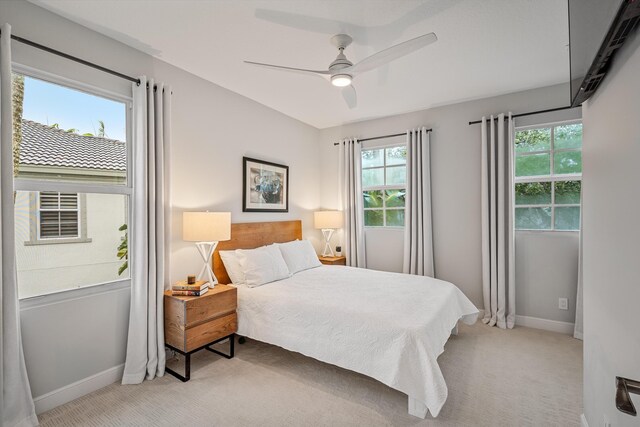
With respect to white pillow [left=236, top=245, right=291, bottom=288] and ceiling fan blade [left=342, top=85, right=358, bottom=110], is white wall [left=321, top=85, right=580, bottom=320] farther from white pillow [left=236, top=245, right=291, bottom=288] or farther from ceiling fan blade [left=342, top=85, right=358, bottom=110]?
white pillow [left=236, top=245, right=291, bottom=288]

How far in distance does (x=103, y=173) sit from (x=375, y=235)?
3470mm

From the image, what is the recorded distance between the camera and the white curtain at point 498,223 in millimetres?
3578

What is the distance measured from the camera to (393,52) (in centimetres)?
206

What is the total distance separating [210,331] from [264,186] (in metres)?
1.95

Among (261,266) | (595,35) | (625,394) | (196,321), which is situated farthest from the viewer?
(261,266)

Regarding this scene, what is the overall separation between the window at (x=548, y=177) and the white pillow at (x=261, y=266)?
291cm

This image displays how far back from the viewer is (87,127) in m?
2.43

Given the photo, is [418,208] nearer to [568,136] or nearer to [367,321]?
[568,136]

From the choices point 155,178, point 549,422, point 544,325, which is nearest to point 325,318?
point 549,422

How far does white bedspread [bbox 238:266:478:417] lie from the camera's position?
2.00 m

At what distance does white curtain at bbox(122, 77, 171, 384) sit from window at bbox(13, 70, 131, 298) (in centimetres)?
17

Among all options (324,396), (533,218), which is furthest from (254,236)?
(533,218)

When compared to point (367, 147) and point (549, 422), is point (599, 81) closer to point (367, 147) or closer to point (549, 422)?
point (549, 422)

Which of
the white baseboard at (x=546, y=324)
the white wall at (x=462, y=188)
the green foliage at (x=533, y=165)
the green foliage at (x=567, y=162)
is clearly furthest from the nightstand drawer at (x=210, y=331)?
the green foliage at (x=567, y=162)
